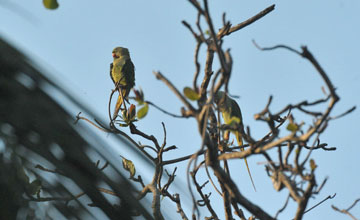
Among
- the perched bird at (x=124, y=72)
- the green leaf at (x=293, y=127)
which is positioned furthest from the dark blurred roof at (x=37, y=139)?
the perched bird at (x=124, y=72)

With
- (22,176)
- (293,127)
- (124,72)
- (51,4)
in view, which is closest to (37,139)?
(22,176)

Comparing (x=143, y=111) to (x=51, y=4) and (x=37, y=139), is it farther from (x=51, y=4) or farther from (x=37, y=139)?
(x=37, y=139)

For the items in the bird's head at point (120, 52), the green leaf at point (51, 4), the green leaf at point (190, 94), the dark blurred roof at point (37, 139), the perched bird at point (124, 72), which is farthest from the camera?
the bird's head at point (120, 52)

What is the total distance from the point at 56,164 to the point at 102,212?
0.10 m

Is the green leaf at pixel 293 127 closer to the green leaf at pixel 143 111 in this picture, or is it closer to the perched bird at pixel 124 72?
the green leaf at pixel 143 111

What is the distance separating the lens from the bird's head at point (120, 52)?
7.90m

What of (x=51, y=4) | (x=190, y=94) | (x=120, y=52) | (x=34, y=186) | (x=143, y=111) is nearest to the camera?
(x=34, y=186)

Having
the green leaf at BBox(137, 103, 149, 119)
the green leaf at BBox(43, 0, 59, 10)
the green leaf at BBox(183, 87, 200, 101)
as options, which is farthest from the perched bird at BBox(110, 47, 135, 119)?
the green leaf at BBox(43, 0, 59, 10)

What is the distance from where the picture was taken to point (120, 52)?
7988 mm

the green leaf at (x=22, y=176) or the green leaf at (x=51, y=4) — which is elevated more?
the green leaf at (x=51, y=4)

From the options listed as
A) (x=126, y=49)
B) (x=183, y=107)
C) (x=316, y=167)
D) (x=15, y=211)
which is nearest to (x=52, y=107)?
(x=15, y=211)

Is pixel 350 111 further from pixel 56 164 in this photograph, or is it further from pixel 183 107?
pixel 56 164

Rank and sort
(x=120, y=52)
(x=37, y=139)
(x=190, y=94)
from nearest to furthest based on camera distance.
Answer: (x=37, y=139) → (x=190, y=94) → (x=120, y=52)

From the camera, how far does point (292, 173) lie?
2.10 metres
